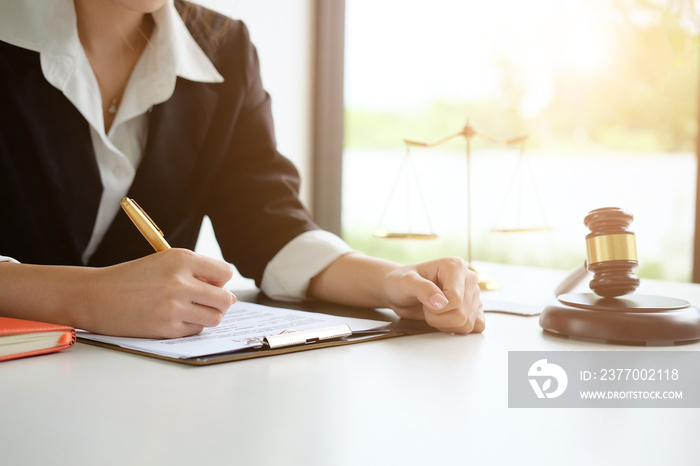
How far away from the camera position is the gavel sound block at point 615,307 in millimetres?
772

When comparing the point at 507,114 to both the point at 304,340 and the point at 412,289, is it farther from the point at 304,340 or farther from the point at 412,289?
the point at 304,340

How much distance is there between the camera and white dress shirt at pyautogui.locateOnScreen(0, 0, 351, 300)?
1.08 metres

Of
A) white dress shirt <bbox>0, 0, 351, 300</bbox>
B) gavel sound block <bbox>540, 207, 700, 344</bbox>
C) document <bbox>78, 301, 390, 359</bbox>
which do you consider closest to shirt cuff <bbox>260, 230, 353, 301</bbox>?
white dress shirt <bbox>0, 0, 351, 300</bbox>

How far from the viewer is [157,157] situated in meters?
1.23

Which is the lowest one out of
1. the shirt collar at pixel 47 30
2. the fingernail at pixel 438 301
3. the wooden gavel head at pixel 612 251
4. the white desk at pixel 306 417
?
the white desk at pixel 306 417

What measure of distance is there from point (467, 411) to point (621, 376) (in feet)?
0.67

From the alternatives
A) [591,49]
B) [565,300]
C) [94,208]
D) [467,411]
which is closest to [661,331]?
[565,300]

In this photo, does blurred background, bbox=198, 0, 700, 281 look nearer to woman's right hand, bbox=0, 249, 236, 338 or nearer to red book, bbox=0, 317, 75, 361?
woman's right hand, bbox=0, 249, 236, 338

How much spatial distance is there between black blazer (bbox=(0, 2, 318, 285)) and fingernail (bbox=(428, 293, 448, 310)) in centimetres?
42

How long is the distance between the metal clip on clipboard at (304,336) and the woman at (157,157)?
0.13 m

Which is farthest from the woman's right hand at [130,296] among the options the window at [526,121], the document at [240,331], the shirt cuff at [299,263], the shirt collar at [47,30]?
the window at [526,121]

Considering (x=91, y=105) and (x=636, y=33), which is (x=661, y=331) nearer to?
(x=91, y=105)

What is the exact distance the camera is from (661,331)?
77cm

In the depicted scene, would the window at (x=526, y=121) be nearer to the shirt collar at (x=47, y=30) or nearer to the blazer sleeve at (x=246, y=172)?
the blazer sleeve at (x=246, y=172)
